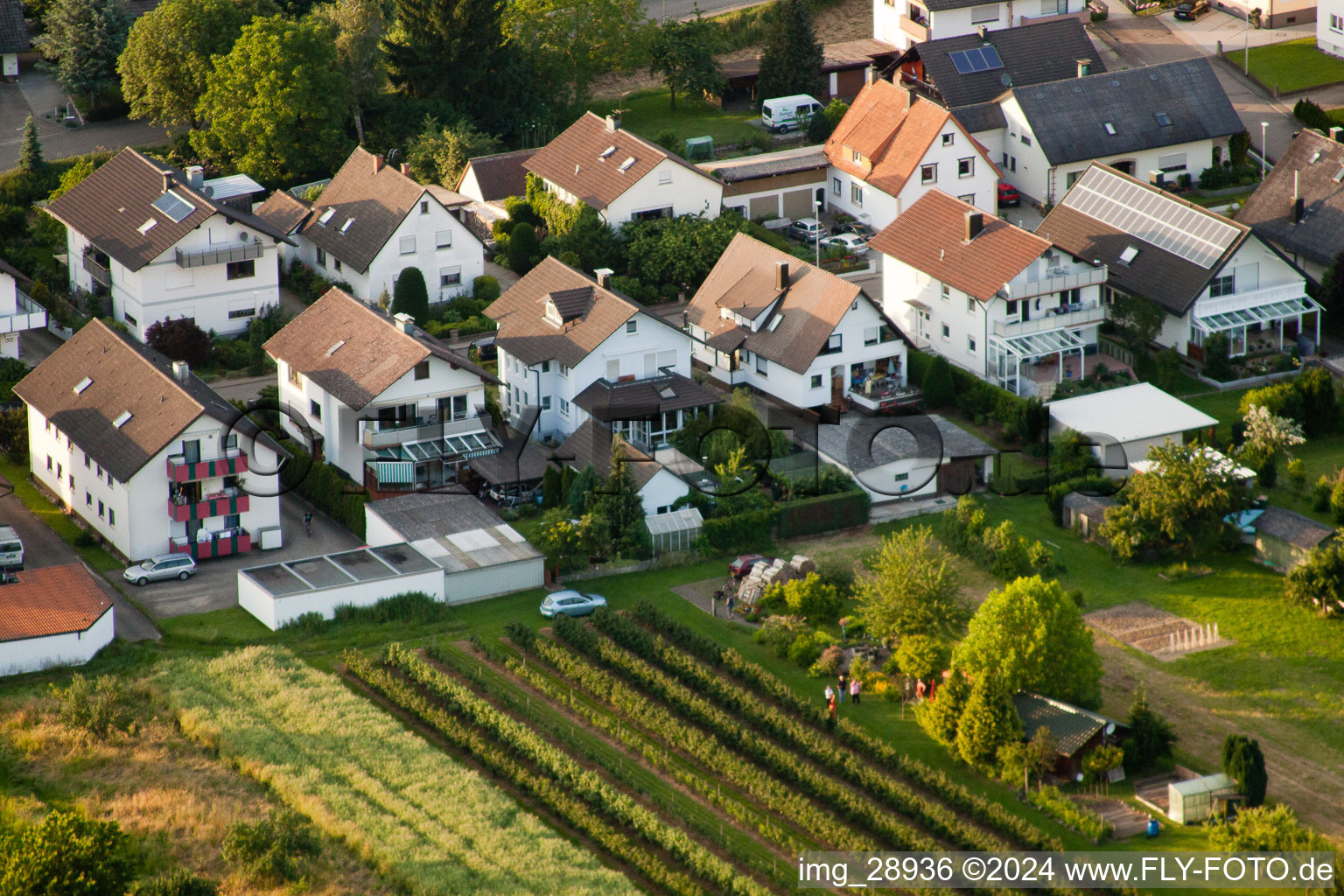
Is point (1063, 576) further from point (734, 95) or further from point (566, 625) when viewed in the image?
point (734, 95)

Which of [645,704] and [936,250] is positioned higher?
[936,250]

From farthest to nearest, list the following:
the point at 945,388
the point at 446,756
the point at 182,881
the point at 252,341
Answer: the point at 252,341, the point at 945,388, the point at 446,756, the point at 182,881

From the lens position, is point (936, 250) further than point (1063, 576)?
Yes

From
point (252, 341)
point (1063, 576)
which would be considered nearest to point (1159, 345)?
point (1063, 576)

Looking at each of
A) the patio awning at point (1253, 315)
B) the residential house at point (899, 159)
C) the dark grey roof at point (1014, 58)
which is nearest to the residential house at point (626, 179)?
the residential house at point (899, 159)

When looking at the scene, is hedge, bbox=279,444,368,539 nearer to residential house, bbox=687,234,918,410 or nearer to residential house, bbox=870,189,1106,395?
residential house, bbox=687,234,918,410

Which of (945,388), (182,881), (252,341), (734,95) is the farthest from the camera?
(734,95)

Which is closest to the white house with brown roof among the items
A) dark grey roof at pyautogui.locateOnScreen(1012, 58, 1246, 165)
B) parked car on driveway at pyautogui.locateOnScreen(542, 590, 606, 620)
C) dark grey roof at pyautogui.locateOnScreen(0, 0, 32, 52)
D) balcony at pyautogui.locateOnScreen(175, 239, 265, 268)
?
parked car on driveway at pyautogui.locateOnScreen(542, 590, 606, 620)
